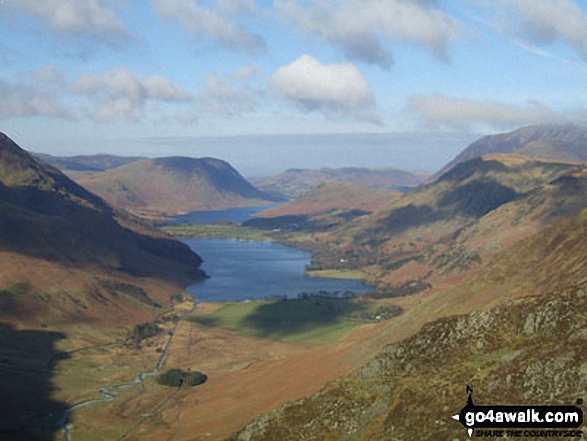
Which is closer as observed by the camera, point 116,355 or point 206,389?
point 206,389

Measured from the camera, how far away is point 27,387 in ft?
513

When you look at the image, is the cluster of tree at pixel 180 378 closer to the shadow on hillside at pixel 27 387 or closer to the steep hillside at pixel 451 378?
the shadow on hillside at pixel 27 387

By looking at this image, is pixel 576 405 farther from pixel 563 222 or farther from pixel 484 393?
pixel 563 222

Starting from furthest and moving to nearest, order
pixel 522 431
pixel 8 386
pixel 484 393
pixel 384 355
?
pixel 8 386 → pixel 384 355 → pixel 484 393 → pixel 522 431

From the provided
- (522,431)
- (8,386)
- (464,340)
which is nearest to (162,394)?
(8,386)

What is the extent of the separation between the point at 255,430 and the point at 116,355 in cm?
11924

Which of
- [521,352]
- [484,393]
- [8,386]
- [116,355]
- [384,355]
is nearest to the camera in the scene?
[484,393]

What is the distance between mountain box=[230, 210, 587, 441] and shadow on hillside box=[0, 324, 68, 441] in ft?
197

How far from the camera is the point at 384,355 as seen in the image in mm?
97688

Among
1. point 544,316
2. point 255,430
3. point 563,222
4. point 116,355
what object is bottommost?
point 116,355
